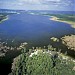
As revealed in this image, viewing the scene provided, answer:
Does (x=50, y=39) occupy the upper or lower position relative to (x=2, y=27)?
lower

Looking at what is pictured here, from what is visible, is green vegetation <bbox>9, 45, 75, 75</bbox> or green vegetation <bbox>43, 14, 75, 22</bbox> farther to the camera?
green vegetation <bbox>43, 14, 75, 22</bbox>

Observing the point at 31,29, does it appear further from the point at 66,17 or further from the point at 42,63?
the point at 66,17

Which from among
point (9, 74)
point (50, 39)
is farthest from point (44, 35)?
point (9, 74)

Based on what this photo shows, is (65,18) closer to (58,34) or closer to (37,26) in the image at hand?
(58,34)

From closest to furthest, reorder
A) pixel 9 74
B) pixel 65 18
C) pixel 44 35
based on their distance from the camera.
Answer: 1. pixel 9 74
2. pixel 44 35
3. pixel 65 18

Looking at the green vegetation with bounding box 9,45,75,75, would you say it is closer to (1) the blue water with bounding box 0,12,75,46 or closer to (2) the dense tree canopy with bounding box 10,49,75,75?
(2) the dense tree canopy with bounding box 10,49,75,75

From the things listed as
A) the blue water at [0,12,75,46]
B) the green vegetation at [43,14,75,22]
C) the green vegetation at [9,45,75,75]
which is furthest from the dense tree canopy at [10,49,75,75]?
the green vegetation at [43,14,75,22]
